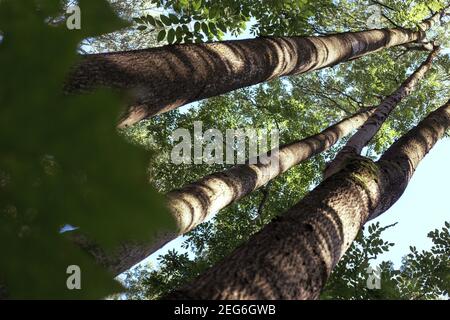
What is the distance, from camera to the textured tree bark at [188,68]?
8.66 feet

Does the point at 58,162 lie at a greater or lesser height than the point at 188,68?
lesser

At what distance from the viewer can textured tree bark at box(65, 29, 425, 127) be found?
2.64 meters

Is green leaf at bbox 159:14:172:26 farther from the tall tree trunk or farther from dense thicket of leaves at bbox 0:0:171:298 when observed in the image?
dense thicket of leaves at bbox 0:0:171:298

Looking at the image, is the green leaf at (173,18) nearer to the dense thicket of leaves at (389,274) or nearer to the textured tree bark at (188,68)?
the textured tree bark at (188,68)

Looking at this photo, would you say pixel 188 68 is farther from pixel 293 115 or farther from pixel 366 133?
pixel 293 115

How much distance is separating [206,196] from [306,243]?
2.61 metres

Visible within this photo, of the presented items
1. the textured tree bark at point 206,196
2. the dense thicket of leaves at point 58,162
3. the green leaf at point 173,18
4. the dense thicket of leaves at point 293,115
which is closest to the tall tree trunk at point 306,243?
the textured tree bark at point 206,196

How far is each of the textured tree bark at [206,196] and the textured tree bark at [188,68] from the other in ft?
2.79

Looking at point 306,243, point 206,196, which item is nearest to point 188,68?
point 306,243

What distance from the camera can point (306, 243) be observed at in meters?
2.40

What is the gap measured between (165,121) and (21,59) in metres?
10.5

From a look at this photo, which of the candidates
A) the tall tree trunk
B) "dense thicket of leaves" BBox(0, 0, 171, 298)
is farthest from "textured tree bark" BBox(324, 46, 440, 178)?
"dense thicket of leaves" BBox(0, 0, 171, 298)

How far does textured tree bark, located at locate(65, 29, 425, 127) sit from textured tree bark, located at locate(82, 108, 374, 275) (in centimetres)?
85
